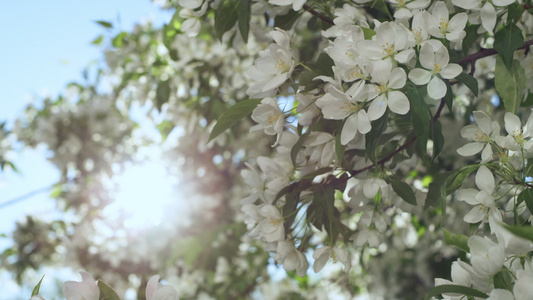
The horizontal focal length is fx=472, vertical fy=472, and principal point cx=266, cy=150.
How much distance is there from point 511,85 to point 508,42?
77 mm

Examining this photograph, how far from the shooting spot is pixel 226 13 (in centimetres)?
108

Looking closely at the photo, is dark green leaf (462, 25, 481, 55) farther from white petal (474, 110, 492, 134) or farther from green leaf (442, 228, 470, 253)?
green leaf (442, 228, 470, 253)

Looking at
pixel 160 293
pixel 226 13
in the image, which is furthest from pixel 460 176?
pixel 226 13

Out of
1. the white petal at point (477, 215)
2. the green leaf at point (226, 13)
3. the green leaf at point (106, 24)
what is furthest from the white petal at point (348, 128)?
the green leaf at point (106, 24)

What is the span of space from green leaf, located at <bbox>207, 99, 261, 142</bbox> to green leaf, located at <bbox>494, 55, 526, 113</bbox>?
428mm

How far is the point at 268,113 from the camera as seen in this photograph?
2.78 ft

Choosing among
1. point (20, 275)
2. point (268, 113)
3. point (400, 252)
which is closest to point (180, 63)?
point (268, 113)

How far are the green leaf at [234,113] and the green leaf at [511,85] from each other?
43 centimetres

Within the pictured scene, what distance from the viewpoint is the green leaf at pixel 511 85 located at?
81 centimetres

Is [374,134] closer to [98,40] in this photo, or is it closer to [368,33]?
[368,33]

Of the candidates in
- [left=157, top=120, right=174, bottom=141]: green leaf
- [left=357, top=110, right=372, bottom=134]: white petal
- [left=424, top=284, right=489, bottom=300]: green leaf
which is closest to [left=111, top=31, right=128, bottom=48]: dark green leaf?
[left=157, top=120, right=174, bottom=141]: green leaf

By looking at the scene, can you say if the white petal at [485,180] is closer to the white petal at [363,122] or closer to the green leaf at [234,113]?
the white petal at [363,122]

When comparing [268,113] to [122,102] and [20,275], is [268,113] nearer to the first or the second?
[122,102]

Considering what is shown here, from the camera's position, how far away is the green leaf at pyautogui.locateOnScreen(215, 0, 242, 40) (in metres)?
1.08
